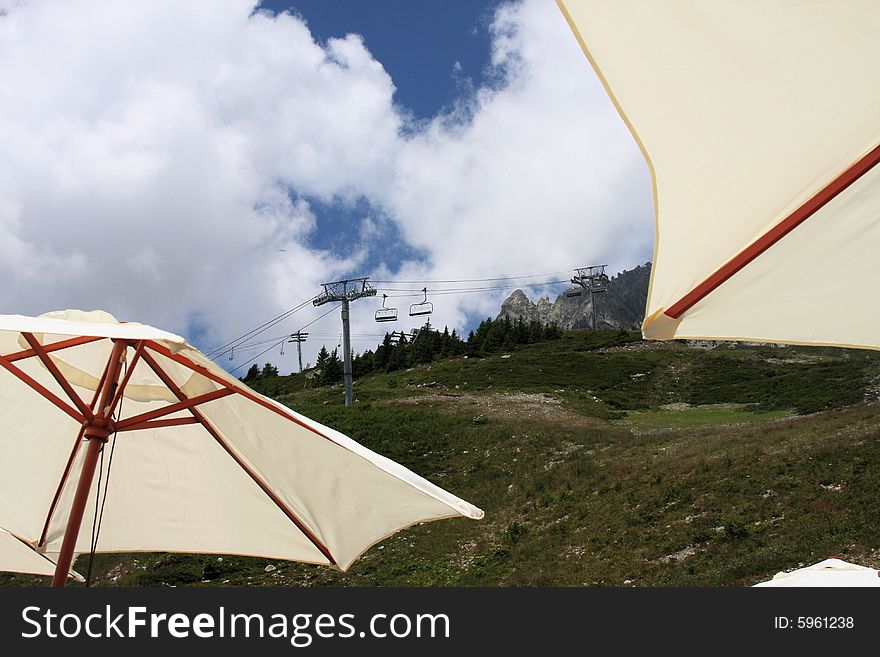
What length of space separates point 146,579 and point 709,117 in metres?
15.3

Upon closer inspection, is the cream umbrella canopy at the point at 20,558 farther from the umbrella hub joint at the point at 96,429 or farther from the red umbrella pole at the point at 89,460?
the umbrella hub joint at the point at 96,429

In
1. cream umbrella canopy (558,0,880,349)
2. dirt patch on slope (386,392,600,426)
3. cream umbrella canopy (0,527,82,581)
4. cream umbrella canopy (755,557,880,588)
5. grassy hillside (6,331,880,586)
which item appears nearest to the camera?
cream umbrella canopy (558,0,880,349)

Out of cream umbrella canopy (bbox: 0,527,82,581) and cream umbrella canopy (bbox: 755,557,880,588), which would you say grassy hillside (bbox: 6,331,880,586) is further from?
cream umbrella canopy (bbox: 0,527,82,581)

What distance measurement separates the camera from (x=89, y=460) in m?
4.44

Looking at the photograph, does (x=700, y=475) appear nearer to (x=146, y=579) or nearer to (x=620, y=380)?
(x=146, y=579)

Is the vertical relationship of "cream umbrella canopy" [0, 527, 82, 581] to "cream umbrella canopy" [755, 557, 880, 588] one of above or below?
above

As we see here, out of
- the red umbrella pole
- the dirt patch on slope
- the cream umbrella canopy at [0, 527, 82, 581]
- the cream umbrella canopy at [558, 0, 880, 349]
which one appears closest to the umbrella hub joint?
the red umbrella pole

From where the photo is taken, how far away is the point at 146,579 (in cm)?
1481

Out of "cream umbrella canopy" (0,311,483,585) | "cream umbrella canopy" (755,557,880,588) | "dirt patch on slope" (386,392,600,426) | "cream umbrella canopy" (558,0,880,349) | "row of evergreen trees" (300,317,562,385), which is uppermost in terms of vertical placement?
"row of evergreen trees" (300,317,562,385)

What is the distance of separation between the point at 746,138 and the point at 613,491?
50.8ft

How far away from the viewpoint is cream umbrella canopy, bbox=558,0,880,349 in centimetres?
245

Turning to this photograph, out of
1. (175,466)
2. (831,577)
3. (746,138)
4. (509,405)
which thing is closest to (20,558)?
(175,466)

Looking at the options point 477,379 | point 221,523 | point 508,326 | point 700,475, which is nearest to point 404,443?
point 700,475

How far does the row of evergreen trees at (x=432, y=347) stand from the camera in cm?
5523
